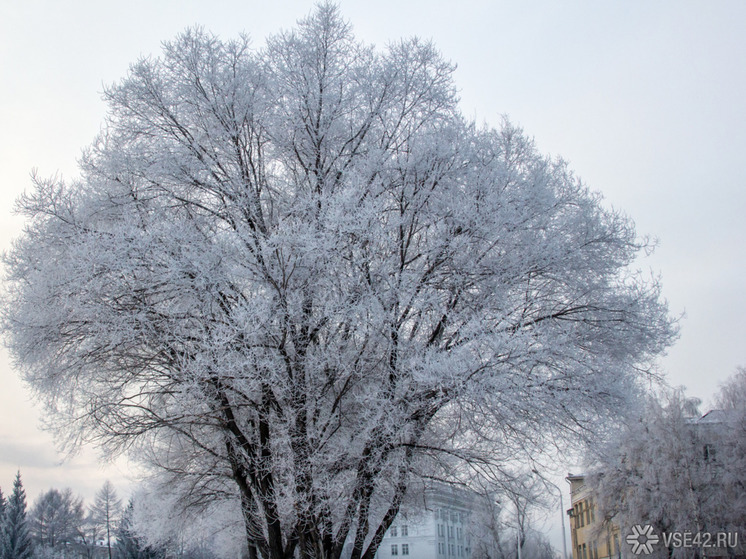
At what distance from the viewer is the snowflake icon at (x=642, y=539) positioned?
31.5 meters

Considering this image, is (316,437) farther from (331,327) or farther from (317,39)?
(317,39)

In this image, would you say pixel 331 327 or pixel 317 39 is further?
pixel 317 39

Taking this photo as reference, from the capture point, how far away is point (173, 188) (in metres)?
12.2

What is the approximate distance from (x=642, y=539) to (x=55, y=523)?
67923 mm

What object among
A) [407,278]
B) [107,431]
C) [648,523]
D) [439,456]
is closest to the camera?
[407,278]

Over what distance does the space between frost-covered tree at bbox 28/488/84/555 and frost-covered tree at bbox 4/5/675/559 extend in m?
71.3

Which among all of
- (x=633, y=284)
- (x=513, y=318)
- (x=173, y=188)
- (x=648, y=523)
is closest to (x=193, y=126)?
(x=173, y=188)

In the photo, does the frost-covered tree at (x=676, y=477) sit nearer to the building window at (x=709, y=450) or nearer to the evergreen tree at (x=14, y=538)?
the building window at (x=709, y=450)

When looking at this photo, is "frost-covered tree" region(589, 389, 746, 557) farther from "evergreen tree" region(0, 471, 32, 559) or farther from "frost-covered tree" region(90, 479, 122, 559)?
"frost-covered tree" region(90, 479, 122, 559)

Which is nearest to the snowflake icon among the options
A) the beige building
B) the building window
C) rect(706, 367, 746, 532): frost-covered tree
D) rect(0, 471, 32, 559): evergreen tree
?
rect(706, 367, 746, 532): frost-covered tree

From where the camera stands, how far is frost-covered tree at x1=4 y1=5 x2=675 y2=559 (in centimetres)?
1004

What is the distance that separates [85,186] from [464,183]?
7060 mm

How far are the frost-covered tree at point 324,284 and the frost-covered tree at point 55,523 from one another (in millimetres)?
71290

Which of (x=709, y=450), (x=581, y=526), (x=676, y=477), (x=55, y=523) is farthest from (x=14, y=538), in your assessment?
(x=581, y=526)
